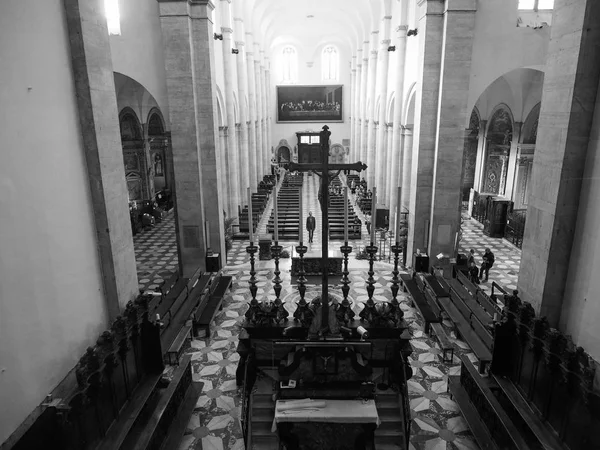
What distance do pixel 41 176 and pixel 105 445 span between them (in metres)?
3.43

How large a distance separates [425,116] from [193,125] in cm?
675

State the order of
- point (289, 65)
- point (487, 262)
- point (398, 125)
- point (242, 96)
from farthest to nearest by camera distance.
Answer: point (289, 65) < point (242, 96) < point (398, 125) < point (487, 262)

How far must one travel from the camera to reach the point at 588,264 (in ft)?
17.7

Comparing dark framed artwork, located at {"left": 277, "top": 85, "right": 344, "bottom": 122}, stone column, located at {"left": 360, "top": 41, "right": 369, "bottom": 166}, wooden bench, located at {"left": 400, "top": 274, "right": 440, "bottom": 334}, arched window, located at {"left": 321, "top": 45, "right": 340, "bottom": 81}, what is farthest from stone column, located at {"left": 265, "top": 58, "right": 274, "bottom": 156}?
wooden bench, located at {"left": 400, "top": 274, "right": 440, "bottom": 334}

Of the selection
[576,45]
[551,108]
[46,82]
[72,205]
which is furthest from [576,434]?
[46,82]

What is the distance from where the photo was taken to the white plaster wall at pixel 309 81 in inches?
1559

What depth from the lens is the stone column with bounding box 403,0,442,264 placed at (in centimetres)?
1199

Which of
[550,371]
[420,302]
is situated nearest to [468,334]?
[420,302]

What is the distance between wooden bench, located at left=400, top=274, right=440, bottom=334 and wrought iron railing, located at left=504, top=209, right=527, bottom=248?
22.2ft

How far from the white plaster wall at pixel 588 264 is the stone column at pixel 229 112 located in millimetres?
14918

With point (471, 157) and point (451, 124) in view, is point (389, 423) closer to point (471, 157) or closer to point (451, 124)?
point (451, 124)

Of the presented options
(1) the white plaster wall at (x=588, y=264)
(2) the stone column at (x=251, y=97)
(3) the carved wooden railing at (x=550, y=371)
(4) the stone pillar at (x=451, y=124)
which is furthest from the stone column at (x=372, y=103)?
(1) the white plaster wall at (x=588, y=264)

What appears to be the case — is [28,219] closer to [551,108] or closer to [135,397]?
[135,397]

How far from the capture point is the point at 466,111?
12070 millimetres
